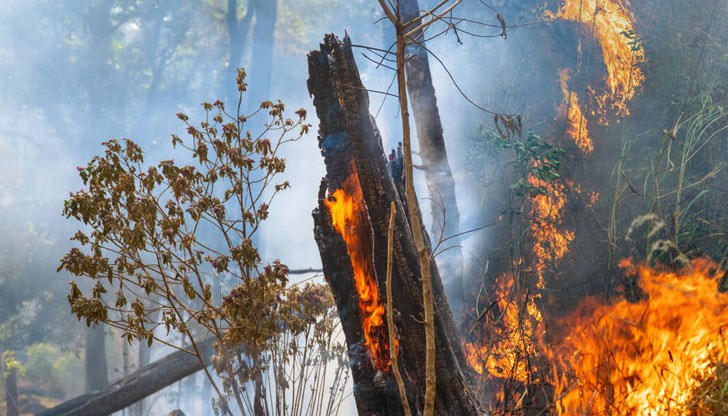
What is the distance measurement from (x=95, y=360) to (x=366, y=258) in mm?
16691

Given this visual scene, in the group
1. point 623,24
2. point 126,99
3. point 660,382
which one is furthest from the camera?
point 126,99

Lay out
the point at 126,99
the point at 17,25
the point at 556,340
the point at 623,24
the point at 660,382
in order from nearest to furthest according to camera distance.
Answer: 1. the point at 660,382
2. the point at 556,340
3. the point at 623,24
4. the point at 17,25
5. the point at 126,99

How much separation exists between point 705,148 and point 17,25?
76.5 ft

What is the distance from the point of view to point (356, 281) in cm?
438

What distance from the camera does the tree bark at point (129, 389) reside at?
7.81m

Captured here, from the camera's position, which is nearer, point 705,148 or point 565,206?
point 705,148

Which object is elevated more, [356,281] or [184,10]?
[184,10]

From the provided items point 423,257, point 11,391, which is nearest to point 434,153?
point 423,257

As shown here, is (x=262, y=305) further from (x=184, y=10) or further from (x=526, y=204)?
(x=184, y=10)

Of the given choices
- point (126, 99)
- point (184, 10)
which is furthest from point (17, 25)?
point (184, 10)

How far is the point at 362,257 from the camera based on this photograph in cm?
436

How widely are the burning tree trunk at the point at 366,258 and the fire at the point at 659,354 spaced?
966mm

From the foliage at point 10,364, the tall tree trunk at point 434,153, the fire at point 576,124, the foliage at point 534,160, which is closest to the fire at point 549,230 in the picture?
the foliage at point 534,160

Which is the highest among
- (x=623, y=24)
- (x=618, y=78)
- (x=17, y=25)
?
(x=17, y=25)
